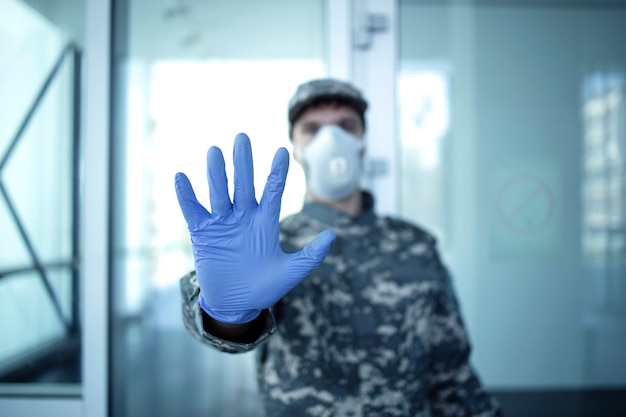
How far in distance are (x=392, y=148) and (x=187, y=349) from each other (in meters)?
1.34

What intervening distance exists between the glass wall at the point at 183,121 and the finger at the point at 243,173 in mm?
707

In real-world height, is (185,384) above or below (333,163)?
below

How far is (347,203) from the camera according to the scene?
1.00m

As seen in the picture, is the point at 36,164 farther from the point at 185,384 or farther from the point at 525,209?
the point at 525,209

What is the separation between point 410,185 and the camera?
1.60m

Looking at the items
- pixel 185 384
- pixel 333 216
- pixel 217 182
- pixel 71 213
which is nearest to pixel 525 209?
pixel 333 216

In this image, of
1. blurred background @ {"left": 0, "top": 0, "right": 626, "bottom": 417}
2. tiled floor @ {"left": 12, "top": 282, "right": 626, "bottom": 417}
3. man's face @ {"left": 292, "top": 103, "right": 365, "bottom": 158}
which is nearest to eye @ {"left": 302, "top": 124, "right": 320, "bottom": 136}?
man's face @ {"left": 292, "top": 103, "right": 365, "bottom": 158}

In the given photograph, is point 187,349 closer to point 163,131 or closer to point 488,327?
point 163,131

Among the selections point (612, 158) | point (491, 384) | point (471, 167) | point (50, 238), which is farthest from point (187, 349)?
point (612, 158)

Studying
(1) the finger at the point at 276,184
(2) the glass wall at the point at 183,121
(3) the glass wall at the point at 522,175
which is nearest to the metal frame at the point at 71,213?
(2) the glass wall at the point at 183,121

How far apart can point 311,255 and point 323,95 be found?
48 cm

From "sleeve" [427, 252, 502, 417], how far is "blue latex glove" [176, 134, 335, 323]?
48 cm

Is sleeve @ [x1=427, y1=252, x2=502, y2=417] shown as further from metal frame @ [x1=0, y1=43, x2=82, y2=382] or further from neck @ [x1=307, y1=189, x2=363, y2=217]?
metal frame @ [x1=0, y1=43, x2=82, y2=382]

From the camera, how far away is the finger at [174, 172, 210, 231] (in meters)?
0.60
